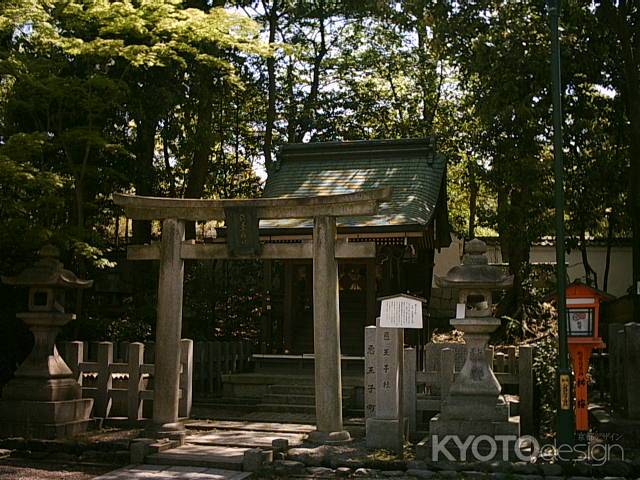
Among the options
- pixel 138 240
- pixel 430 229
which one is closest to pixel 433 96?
pixel 430 229

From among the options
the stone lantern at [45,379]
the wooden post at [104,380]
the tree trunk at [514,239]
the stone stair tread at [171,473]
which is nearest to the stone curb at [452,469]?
the stone stair tread at [171,473]

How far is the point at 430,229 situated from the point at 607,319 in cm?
556

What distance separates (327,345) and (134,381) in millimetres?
3937

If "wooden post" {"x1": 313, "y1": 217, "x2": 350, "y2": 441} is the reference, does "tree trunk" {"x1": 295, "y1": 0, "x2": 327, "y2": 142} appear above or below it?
above

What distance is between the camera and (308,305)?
59.3ft

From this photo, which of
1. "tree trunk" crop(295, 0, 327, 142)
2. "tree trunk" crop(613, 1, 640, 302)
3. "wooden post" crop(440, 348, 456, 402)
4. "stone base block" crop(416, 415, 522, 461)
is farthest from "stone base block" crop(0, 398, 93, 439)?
"tree trunk" crop(295, 0, 327, 142)

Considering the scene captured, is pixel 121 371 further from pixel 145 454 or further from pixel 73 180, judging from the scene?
pixel 73 180

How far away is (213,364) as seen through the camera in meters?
15.3

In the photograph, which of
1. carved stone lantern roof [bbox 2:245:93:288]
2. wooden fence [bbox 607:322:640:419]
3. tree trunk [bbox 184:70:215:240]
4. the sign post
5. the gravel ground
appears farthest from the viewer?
tree trunk [bbox 184:70:215:240]

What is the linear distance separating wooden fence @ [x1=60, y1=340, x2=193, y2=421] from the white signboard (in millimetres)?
3863

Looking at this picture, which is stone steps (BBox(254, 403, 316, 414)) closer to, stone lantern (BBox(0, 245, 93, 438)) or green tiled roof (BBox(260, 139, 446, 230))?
stone lantern (BBox(0, 245, 93, 438))

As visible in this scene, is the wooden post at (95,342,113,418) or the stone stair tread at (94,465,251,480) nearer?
the stone stair tread at (94,465,251,480)

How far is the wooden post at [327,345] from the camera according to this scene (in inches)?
386

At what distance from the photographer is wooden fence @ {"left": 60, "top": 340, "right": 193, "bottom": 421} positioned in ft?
38.4
